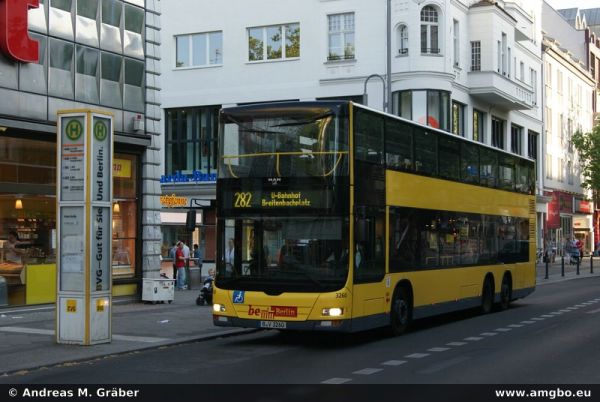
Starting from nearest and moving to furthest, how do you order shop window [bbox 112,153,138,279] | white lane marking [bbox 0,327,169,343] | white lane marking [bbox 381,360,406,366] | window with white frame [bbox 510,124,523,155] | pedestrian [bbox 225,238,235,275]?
white lane marking [bbox 381,360,406,366]
pedestrian [bbox 225,238,235,275]
white lane marking [bbox 0,327,169,343]
shop window [bbox 112,153,138,279]
window with white frame [bbox 510,124,523,155]

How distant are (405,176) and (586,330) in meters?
4.55

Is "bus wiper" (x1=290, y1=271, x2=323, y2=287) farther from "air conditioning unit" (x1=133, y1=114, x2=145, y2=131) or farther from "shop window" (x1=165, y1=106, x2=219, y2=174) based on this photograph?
"shop window" (x1=165, y1=106, x2=219, y2=174)

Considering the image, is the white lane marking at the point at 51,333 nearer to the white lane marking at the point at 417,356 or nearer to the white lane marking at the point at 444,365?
the white lane marking at the point at 417,356

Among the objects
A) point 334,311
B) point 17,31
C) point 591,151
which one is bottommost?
point 334,311

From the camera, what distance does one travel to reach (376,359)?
41.0 ft

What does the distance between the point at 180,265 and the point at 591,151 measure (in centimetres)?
4344

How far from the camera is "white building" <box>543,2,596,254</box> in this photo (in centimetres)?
6044

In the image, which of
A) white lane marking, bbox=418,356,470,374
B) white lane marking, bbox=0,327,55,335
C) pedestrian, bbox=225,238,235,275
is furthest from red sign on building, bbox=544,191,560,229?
white lane marking, bbox=418,356,470,374

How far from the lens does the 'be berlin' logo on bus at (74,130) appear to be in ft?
45.7

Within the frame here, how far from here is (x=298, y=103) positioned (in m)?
13.9

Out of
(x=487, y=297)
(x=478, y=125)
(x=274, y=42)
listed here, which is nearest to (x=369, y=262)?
(x=487, y=297)

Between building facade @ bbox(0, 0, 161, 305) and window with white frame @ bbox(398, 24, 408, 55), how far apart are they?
57.5ft

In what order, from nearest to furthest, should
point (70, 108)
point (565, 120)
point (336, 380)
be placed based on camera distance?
point (336, 380)
point (70, 108)
point (565, 120)

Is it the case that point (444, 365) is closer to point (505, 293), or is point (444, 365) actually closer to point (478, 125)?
point (505, 293)
